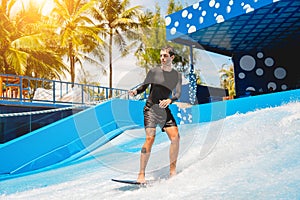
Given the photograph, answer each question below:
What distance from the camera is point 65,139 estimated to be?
8055mm

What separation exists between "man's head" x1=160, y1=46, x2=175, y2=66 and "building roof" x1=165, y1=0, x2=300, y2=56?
22.8 feet

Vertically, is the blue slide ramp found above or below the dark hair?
below

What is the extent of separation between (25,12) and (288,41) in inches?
671

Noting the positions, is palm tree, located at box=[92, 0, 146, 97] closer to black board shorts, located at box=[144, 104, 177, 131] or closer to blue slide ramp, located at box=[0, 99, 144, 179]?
blue slide ramp, located at box=[0, 99, 144, 179]

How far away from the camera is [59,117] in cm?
1104

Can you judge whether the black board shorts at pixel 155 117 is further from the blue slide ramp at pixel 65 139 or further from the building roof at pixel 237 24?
the building roof at pixel 237 24

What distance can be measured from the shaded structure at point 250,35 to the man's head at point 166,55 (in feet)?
22.8

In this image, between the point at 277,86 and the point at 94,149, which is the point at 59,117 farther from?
the point at 277,86

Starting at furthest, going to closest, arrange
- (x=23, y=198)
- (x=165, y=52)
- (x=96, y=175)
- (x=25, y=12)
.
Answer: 1. (x=25, y=12)
2. (x=96, y=175)
3. (x=23, y=198)
4. (x=165, y=52)

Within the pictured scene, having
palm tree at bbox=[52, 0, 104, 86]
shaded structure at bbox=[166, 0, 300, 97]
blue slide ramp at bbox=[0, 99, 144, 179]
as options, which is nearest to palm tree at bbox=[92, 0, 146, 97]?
palm tree at bbox=[52, 0, 104, 86]

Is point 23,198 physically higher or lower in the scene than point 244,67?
lower

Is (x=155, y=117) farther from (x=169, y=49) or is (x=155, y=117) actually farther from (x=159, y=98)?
(x=169, y=49)

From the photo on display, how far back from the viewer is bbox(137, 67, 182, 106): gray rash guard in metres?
3.56

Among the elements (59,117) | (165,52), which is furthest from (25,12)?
(165,52)
